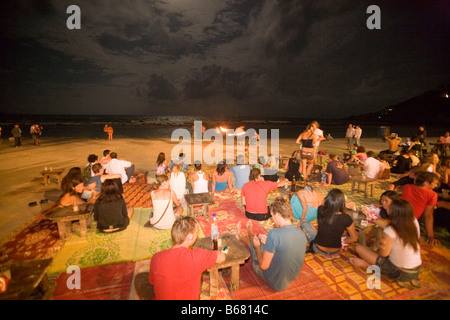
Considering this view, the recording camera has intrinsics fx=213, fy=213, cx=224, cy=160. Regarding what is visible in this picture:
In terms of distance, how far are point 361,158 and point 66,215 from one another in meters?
11.1

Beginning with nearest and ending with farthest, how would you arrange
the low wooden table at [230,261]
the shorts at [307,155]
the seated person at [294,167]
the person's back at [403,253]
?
the low wooden table at [230,261] < the person's back at [403,253] < the seated person at [294,167] < the shorts at [307,155]

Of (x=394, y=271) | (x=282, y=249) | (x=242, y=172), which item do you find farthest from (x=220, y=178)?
(x=394, y=271)

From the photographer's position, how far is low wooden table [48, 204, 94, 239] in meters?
4.78

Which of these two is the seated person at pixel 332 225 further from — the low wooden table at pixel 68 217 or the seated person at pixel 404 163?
the seated person at pixel 404 163

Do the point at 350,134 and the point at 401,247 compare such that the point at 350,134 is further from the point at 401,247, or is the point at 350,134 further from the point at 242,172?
the point at 401,247

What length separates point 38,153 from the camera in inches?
584

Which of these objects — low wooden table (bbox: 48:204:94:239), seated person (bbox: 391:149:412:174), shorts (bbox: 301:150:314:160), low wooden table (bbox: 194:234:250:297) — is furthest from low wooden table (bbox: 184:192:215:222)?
seated person (bbox: 391:149:412:174)

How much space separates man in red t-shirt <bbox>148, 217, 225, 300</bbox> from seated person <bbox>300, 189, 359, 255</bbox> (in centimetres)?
245

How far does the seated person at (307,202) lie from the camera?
499 cm

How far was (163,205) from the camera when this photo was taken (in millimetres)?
5133

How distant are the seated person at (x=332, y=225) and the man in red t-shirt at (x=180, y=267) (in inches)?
96.4

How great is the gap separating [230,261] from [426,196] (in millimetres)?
4598

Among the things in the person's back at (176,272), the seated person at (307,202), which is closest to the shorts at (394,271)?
the seated person at (307,202)
